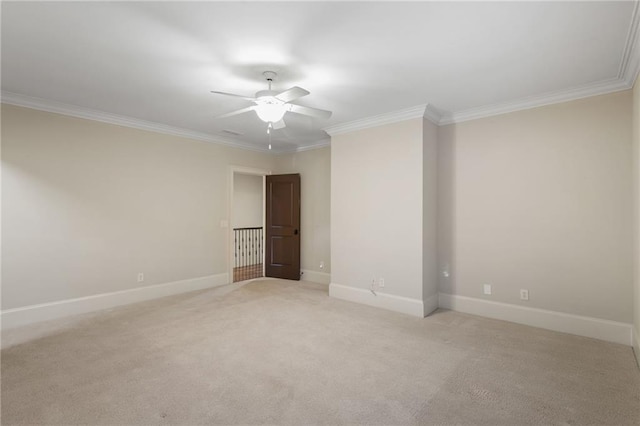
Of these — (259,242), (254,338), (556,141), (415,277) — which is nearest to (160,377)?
(254,338)

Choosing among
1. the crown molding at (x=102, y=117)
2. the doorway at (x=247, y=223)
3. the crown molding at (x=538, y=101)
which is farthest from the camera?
the doorway at (x=247, y=223)

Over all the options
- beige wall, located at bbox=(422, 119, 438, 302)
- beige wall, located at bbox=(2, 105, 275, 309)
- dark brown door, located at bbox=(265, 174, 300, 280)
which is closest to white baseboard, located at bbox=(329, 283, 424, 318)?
beige wall, located at bbox=(422, 119, 438, 302)

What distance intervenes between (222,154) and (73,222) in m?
2.55

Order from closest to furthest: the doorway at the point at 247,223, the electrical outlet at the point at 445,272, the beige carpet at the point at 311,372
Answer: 1. the beige carpet at the point at 311,372
2. the electrical outlet at the point at 445,272
3. the doorway at the point at 247,223

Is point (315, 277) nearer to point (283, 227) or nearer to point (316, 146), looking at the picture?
point (283, 227)

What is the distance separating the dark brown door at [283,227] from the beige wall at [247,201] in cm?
207

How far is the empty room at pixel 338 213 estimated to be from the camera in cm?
225

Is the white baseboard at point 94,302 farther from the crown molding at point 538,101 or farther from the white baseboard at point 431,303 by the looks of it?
the crown molding at point 538,101

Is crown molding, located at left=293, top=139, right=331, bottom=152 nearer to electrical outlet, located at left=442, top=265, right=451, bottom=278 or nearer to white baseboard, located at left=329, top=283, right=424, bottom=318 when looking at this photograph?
white baseboard, located at left=329, top=283, right=424, bottom=318

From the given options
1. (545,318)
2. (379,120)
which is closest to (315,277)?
(379,120)

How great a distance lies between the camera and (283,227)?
6555 mm

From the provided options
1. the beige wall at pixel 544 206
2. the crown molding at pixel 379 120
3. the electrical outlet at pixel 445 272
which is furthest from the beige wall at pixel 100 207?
the beige wall at pixel 544 206

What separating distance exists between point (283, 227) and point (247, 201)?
102 inches

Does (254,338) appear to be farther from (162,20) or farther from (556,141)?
(556,141)
